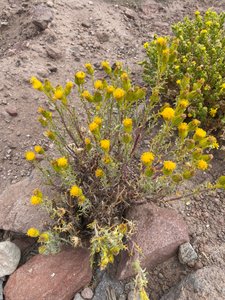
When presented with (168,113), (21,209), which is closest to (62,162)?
(168,113)

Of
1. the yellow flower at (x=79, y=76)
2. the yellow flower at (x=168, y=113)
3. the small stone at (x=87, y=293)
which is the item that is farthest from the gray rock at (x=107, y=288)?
the yellow flower at (x=79, y=76)

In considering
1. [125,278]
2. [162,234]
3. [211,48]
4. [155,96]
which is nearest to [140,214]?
[162,234]

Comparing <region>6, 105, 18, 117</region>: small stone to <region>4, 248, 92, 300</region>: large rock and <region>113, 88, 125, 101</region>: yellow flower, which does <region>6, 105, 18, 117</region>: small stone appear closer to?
<region>4, 248, 92, 300</region>: large rock

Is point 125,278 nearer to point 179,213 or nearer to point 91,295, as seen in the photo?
point 91,295

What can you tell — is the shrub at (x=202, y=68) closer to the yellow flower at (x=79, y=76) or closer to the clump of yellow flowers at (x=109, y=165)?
the clump of yellow flowers at (x=109, y=165)

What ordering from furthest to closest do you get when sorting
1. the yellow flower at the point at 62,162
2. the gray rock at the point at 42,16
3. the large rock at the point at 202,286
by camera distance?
1. the gray rock at the point at 42,16
2. the large rock at the point at 202,286
3. the yellow flower at the point at 62,162

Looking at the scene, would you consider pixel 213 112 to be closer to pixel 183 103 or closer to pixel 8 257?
pixel 183 103

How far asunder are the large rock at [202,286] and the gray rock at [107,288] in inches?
11.3

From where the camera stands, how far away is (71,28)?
390cm

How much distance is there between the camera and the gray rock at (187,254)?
7.29ft

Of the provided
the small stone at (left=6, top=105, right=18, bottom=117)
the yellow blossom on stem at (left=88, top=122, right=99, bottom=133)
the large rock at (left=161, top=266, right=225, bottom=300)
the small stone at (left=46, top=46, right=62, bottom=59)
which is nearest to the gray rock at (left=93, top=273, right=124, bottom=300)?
the large rock at (left=161, top=266, right=225, bottom=300)

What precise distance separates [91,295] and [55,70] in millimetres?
2181

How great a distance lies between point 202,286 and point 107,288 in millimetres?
592

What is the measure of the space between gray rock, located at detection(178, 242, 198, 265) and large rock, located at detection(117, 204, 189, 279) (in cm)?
4
